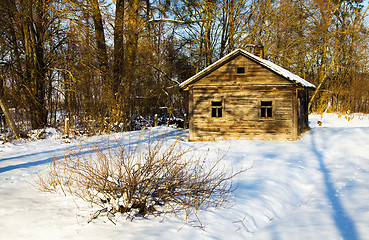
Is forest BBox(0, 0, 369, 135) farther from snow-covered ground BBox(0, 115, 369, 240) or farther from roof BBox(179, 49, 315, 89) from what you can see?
snow-covered ground BBox(0, 115, 369, 240)

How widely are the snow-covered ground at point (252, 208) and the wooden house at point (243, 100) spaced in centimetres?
448

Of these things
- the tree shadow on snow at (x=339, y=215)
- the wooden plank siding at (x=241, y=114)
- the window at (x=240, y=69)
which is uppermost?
the window at (x=240, y=69)

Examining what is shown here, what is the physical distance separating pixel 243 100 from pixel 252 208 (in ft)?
34.9

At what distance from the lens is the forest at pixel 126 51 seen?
57.9 feet

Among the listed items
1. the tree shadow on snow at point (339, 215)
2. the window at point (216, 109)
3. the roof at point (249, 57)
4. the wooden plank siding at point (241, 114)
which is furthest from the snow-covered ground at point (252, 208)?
the roof at point (249, 57)

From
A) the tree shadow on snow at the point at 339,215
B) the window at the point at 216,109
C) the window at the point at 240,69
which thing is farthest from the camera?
the window at the point at 216,109

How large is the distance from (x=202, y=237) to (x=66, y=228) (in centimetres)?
224

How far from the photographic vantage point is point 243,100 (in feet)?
54.2

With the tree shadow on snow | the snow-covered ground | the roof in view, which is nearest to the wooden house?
the roof

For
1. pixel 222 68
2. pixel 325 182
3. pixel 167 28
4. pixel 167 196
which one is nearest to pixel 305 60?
pixel 167 28

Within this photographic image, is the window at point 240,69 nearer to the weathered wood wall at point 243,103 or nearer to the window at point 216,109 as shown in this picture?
the weathered wood wall at point 243,103

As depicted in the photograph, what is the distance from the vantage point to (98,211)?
543 centimetres

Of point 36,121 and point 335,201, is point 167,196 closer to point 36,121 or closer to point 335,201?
point 335,201

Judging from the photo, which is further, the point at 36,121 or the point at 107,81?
the point at 107,81
